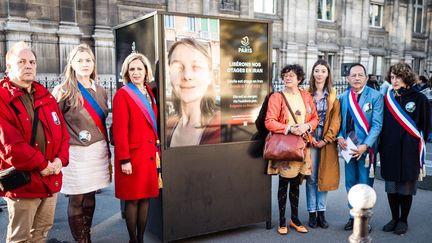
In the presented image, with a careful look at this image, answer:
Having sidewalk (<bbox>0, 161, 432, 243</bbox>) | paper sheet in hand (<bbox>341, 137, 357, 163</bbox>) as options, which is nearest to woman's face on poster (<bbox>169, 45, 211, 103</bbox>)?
sidewalk (<bbox>0, 161, 432, 243</bbox>)

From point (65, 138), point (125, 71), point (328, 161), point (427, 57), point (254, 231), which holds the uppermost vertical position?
point (427, 57)

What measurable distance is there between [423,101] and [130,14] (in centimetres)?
1331

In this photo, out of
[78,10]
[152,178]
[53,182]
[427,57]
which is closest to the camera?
[53,182]

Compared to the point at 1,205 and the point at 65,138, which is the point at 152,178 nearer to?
the point at 65,138

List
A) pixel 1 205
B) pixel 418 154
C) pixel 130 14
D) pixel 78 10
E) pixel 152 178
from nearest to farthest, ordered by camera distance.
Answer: pixel 152 178
pixel 418 154
pixel 1 205
pixel 78 10
pixel 130 14

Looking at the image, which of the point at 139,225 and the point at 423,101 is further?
the point at 423,101

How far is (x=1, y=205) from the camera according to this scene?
5320 millimetres

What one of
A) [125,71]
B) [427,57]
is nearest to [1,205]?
[125,71]

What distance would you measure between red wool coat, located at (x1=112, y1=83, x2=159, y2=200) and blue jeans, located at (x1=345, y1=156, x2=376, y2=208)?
242 centimetres

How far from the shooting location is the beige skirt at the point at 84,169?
363cm

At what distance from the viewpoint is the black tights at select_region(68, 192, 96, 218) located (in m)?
3.74

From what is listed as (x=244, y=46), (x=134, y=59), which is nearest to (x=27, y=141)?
(x=134, y=59)

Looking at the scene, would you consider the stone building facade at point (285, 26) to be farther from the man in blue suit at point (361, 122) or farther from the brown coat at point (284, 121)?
the man in blue suit at point (361, 122)

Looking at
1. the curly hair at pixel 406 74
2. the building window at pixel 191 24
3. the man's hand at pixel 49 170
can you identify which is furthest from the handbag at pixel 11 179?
the curly hair at pixel 406 74
